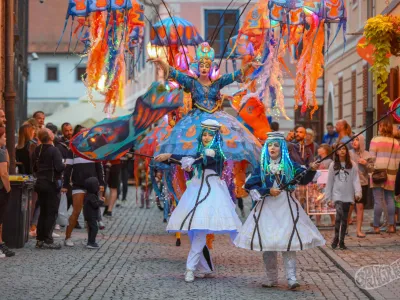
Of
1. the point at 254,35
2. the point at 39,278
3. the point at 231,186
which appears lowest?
the point at 39,278

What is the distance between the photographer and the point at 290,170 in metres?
11.4

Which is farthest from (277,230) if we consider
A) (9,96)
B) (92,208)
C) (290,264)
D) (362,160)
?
(9,96)

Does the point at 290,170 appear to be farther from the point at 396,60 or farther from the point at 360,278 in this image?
the point at 396,60

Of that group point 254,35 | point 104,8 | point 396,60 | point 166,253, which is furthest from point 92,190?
point 396,60

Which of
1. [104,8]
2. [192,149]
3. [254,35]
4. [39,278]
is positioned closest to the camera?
[39,278]

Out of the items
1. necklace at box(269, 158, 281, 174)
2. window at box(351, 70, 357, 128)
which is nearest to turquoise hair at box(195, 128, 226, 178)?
necklace at box(269, 158, 281, 174)

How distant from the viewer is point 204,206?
1177 centimetres

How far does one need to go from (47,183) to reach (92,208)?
2.34 ft

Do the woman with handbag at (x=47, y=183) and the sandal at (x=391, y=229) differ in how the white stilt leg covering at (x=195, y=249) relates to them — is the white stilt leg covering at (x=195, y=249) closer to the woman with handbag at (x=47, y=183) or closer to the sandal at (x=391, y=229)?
the woman with handbag at (x=47, y=183)

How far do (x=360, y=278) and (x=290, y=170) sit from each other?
1.40 metres

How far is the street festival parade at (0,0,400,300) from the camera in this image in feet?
36.8

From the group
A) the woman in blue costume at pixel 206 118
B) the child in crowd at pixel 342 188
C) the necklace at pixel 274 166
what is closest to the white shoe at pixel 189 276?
the necklace at pixel 274 166

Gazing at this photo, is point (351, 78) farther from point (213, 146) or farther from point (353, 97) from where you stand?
point (213, 146)

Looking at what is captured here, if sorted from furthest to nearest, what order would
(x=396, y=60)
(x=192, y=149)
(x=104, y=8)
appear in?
(x=396, y=60) → (x=104, y=8) → (x=192, y=149)
